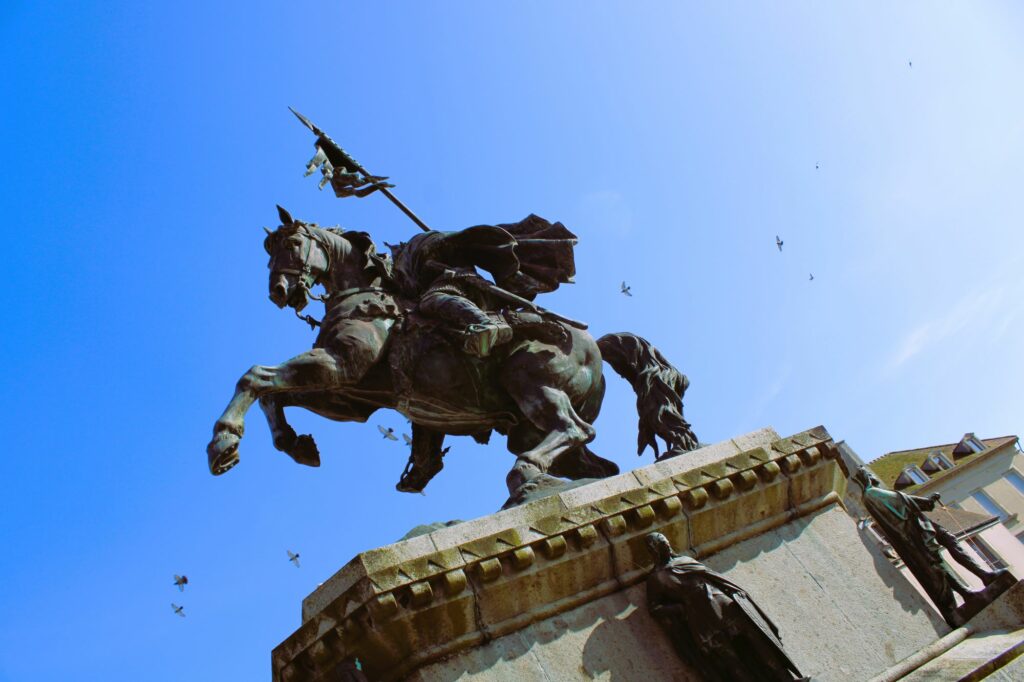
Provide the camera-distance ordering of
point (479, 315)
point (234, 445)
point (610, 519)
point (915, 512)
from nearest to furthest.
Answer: point (610, 519)
point (915, 512)
point (234, 445)
point (479, 315)

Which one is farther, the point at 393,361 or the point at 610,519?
the point at 393,361

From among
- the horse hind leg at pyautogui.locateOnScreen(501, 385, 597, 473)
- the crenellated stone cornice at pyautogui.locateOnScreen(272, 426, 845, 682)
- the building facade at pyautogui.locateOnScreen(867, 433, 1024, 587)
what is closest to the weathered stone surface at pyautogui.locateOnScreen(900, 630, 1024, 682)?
the crenellated stone cornice at pyautogui.locateOnScreen(272, 426, 845, 682)

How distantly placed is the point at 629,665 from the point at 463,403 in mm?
2819

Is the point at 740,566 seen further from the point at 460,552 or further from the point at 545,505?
the point at 460,552

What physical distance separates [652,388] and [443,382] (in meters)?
1.70

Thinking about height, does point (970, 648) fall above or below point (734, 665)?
below

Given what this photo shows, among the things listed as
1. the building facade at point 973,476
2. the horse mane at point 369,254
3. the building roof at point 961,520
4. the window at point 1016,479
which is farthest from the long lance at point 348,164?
the window at point 1016,479

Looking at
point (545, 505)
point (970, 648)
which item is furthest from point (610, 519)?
point (970, 648)

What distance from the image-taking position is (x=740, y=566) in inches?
196

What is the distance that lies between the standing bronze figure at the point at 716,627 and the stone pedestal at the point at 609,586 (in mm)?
120

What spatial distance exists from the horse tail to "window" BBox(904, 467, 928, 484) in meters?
37.7

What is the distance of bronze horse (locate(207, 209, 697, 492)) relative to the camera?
648 centimetres

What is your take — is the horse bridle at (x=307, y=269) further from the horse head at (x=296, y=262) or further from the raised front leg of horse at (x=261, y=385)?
the raised front leg of horse at (x=261, y=385)

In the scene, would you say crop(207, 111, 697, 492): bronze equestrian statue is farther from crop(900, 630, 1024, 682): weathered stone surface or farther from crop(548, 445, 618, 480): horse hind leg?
crop(900, 630, 1024, 682): weathered stone surface
